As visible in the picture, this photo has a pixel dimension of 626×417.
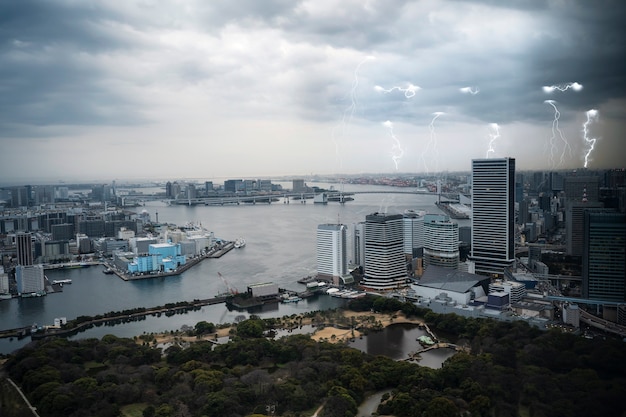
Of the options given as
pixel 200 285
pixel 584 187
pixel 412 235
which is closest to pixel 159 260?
pixel 200 285

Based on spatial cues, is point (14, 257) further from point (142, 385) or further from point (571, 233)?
point (571, 233)

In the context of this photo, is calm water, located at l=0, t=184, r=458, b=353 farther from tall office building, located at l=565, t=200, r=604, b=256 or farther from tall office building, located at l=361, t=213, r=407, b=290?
tall office building, located at l=565, t=200, r=604, b=256

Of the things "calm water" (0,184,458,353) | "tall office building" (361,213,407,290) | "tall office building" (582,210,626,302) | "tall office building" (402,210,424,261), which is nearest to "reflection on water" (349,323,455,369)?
"calm water" (0,184,458,353)

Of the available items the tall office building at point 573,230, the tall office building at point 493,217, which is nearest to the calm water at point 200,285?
the tall office building at point 493,217

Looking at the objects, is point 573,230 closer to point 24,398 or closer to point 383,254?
point 383,254

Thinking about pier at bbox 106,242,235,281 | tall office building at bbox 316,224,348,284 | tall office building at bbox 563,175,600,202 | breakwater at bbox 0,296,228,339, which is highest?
tall office building at bbox 563,175,600,202
